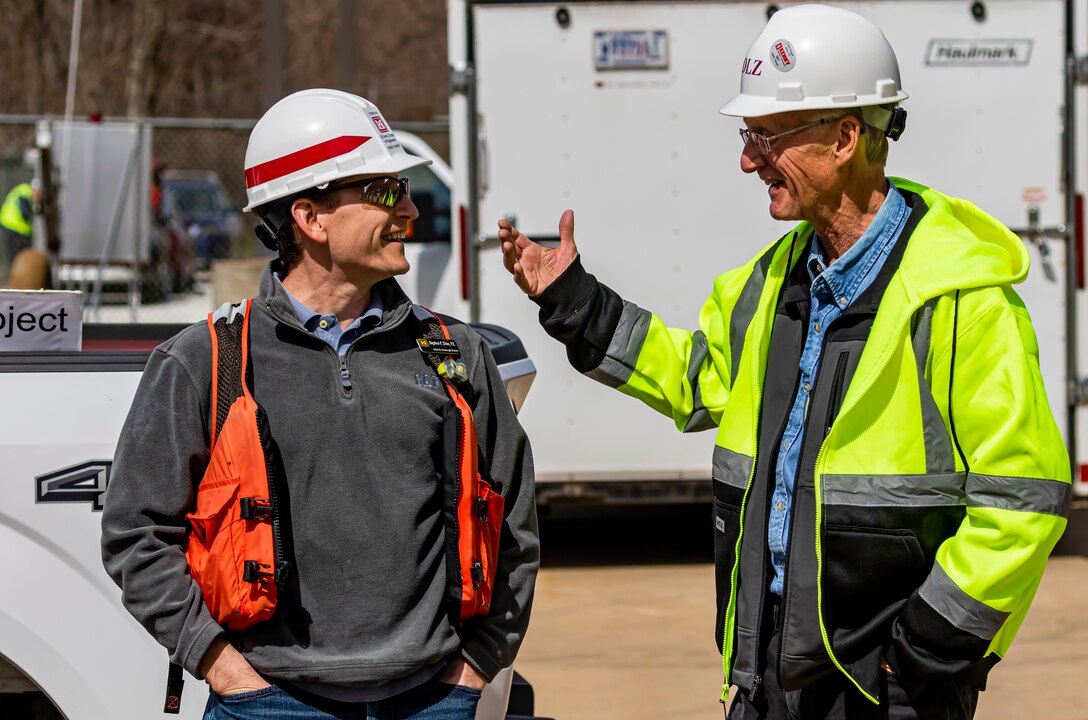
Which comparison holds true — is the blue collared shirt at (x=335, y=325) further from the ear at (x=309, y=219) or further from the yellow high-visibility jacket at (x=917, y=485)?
the yellow high-visibility jacket at (x=917, y=485)

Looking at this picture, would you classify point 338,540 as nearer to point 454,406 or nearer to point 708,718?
point 454,406

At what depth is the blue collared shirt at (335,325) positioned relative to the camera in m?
2.63

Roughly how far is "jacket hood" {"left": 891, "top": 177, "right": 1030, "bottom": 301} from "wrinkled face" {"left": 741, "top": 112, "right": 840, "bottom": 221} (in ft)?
0.66

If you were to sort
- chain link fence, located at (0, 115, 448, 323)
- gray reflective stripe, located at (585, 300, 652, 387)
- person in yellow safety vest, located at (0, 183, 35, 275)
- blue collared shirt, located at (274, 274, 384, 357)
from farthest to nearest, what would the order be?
1. chain link fence, located at (0, 115, 448, 323)
2. person in yellow safety vest, located at (0, 183, 35, 275)
3. gray reflective stripe, located at (585, 300, 652, 387)
4. blue collared shirt, located at (274, 274, 384, 357)

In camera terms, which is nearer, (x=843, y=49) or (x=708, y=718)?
(x=843, y=49)

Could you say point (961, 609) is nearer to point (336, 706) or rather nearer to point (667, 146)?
point (336, 706)

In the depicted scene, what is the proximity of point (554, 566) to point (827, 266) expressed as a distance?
4956 mm

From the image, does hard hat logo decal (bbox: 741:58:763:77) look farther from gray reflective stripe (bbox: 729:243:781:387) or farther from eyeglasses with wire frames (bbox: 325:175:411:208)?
eyeglasses with wire frames (bbox: 325:175:411:208)

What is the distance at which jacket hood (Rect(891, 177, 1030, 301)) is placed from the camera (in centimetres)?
261

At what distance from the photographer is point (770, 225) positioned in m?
7.24

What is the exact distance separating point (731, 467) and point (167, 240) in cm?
1553

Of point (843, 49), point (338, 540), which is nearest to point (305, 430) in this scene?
point (338, 540)

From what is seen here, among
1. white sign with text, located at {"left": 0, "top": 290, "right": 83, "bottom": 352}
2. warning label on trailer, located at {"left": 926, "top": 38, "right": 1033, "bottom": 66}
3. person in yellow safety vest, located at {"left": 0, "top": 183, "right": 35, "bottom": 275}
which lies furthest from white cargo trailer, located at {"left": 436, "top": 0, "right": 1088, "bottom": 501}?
person in yellow safety vest, located at {"left": 0, "top": 183, "right": 35, "bottom": 275}

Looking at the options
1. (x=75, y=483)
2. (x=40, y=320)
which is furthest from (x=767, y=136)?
(x=40, y=320)
